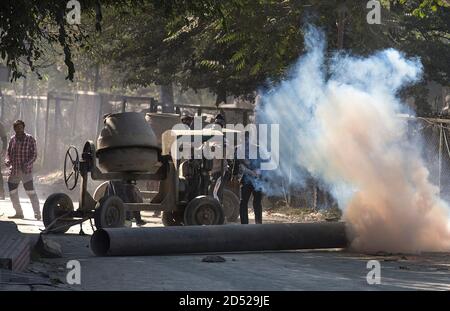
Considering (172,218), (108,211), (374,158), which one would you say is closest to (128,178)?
(108,211)

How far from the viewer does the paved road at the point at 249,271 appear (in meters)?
10.3

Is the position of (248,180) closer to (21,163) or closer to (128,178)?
(128,178)

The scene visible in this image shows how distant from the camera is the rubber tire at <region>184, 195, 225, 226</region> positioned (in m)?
16.9

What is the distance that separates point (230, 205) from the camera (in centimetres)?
2025

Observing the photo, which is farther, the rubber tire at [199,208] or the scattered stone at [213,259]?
the rubber tire at [199,208]

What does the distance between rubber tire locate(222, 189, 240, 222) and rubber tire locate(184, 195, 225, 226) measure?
310 cm

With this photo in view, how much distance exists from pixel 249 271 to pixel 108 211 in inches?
181

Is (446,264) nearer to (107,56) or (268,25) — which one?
(268,25)

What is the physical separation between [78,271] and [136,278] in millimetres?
670
